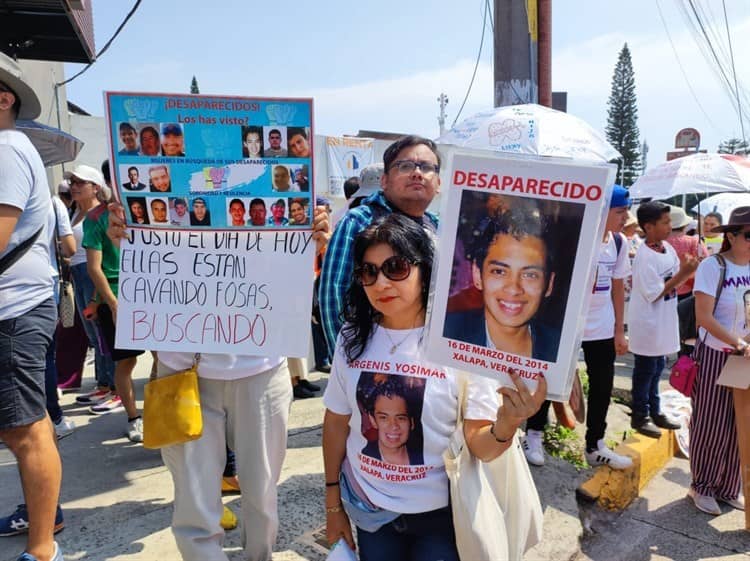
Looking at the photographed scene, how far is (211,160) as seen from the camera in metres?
2.23

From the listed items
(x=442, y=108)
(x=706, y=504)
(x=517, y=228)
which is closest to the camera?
(x=517, y=228)

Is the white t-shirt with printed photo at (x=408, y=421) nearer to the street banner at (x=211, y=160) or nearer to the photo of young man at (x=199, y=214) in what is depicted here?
the street banner at (x=211, y=160)

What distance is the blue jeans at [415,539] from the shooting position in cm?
171

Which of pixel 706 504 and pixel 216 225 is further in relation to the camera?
pixel 706 504

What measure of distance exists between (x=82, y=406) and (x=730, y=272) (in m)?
5.02

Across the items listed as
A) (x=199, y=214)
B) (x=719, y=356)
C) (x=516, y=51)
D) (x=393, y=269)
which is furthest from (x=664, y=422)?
(x=199, y=214)

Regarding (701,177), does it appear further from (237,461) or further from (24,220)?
(24,220)

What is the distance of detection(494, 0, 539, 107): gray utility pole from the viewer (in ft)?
13.8

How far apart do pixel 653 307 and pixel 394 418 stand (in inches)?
146

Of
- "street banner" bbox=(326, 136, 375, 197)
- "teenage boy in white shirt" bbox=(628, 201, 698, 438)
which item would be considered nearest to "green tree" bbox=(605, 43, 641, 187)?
"street banner" bbox=(326, 136, 375, 197)

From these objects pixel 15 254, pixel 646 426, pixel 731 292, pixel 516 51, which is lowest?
pixel 646 426

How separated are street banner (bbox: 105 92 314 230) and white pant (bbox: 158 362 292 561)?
66 centimetres

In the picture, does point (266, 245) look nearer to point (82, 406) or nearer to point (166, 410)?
point (166, 410)

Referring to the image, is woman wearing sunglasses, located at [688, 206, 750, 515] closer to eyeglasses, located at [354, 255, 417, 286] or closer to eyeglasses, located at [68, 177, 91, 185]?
eyeglasses, located at [354, 255, 417, 286]
